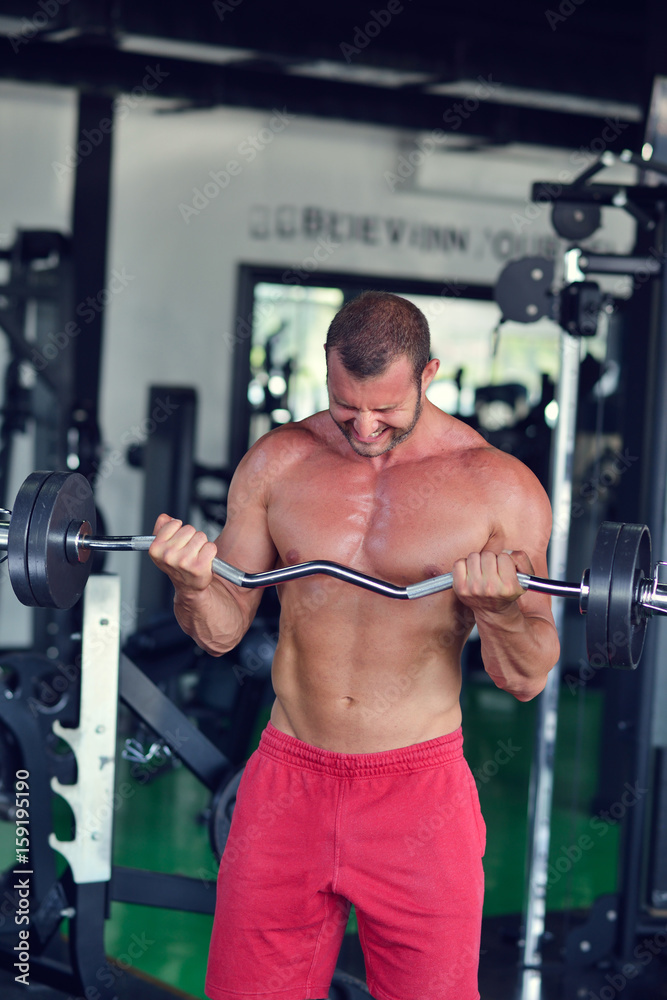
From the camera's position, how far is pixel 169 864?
11.4 feet

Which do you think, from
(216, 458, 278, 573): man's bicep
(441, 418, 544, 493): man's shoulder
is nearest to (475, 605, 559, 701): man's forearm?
(441, 418, 544, 493): man's shoulder

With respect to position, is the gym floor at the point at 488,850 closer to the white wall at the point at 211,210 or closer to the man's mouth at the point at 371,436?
the man's mouth at the point at 371,436

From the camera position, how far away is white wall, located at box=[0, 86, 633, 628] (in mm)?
5617

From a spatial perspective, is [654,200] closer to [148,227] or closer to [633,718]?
[633,718]

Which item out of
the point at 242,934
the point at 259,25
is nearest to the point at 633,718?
the point at 242,934

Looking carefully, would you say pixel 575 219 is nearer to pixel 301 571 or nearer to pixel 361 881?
pixel 301 571

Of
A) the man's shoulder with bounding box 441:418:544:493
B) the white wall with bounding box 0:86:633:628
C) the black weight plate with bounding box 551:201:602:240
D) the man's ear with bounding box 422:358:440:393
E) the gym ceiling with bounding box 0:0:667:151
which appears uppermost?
the gym ceiling with bounding box 0:0:667:151

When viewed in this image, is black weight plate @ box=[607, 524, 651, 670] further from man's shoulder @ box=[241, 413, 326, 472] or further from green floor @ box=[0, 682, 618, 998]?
green floor @ box=[0, 682, 618, 998]

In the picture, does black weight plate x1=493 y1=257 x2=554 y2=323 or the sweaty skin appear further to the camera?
black weight plate x1=493 y1=257 x2=554 y2=323

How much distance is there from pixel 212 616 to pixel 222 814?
0.91 m

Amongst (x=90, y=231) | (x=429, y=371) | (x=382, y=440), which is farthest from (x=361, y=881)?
(x=90, y=231)

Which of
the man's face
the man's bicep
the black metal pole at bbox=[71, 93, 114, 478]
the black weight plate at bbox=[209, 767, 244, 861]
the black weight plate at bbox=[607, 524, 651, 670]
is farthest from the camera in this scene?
the black metal pole at bbox=[71, 93, 114, 478]

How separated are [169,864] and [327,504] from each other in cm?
213

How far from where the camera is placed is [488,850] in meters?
3.70
